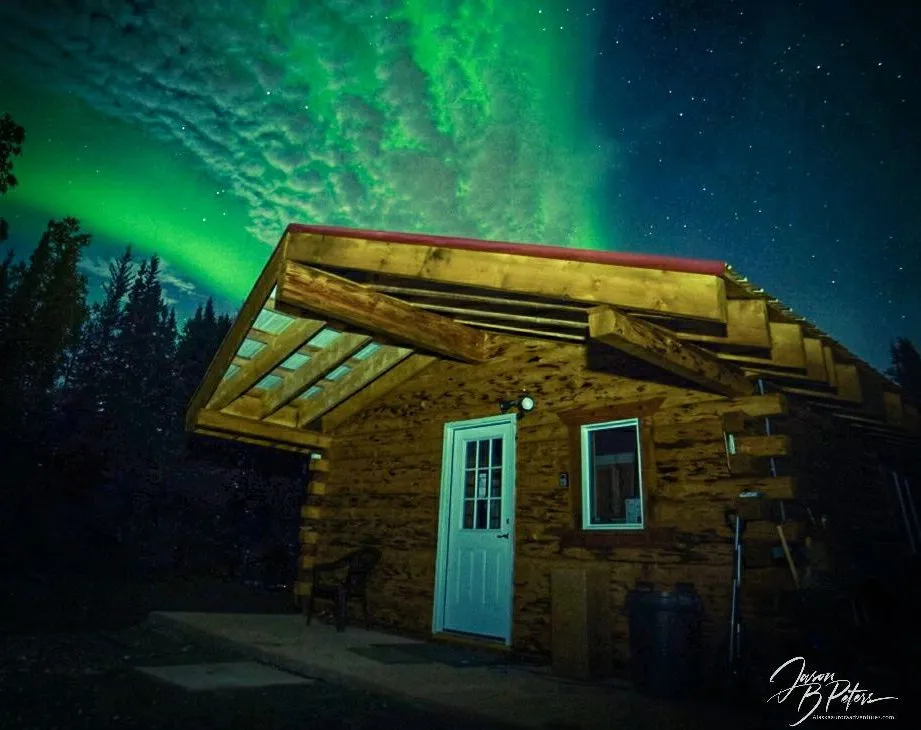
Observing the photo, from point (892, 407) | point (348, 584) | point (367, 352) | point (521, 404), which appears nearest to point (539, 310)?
point (521, 404)

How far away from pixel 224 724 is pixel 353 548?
16.1 feet

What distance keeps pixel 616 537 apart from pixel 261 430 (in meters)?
5.58

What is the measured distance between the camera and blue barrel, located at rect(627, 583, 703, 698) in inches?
172

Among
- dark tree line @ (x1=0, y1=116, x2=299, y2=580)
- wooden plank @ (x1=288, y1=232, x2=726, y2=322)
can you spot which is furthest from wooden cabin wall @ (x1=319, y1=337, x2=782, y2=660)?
dark tree line @ (x1=0, y1=116, x2=299, y2=580)

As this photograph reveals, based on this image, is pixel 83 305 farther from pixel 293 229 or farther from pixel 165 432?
pixel 293 229

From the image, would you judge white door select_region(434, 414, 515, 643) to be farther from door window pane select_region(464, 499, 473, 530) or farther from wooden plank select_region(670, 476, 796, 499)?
wooden plank select_region(670, 476, 796, 499)

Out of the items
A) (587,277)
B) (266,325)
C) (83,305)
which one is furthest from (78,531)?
(83,305)

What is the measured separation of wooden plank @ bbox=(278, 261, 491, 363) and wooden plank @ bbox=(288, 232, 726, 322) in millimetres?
208

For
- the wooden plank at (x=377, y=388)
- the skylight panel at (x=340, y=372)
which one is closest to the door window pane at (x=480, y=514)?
the wooden plank at (x=377, y=388)

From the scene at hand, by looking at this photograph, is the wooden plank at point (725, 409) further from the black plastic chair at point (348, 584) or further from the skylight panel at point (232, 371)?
the skylight panel at point (232, 371)

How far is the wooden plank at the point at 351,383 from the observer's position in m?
7.77

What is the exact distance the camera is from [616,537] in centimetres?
552

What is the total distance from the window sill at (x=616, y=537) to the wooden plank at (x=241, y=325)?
398 centimetres

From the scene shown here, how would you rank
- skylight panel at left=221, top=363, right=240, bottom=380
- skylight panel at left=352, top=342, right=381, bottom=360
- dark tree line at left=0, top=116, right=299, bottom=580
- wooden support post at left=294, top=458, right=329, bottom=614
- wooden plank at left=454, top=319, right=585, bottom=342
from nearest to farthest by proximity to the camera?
wooden plank at left=454, top=319, right=585, bottom=342, skylight panel at left=221, top=363, right=240, bottom=380, skylight panel at left=352, top=342, right=381, bottom=360, wooden support post at left=294, top=458, right=329, bottom=614, dark tree line at left=0, top=116, right=299, bottom=580
